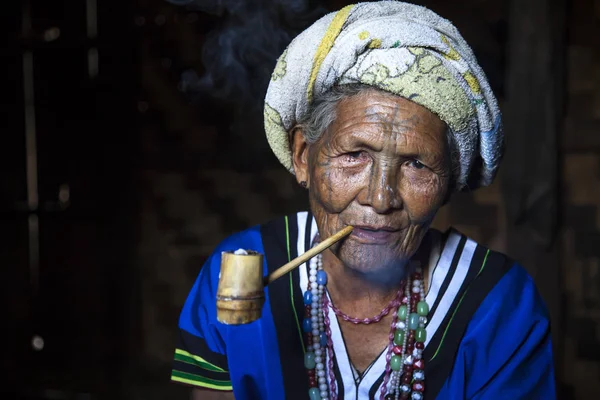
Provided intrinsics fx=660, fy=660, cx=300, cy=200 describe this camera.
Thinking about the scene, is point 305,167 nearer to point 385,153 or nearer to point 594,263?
point 385,153

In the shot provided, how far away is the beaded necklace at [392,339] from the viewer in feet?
6.27

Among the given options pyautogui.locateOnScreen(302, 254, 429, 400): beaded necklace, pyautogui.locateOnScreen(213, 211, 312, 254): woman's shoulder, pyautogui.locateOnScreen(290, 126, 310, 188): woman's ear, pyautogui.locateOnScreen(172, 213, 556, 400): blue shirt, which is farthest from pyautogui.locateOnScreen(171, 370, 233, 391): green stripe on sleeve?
pyautogui.locateOnScreen(290, 126, 310, 188): woman's ear

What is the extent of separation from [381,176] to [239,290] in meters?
0.54

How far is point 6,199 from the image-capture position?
4227 millimetres

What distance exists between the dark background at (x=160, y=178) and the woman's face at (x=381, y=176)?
1.24 meters

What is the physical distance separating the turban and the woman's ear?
109 millimetres

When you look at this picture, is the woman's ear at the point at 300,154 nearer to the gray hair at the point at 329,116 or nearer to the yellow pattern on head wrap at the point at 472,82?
the gray hair at the point at 329,116

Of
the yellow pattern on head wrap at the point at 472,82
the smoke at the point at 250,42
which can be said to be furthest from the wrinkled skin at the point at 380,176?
the smoke at the point at 250,42

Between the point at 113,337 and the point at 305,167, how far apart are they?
281cm

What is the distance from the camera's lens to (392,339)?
196 centimetres

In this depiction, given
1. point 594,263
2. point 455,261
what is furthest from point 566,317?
point 455,261

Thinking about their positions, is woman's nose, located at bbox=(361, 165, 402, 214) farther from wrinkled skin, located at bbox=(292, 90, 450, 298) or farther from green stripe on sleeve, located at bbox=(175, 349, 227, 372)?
green stripe on sleeve, located at bbox=(175, 349, 227, 372)

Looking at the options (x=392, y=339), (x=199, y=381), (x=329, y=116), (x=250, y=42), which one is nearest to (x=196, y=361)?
(x=199, y=381)

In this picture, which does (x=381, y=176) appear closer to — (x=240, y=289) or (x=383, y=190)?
(x=383, y=190)
